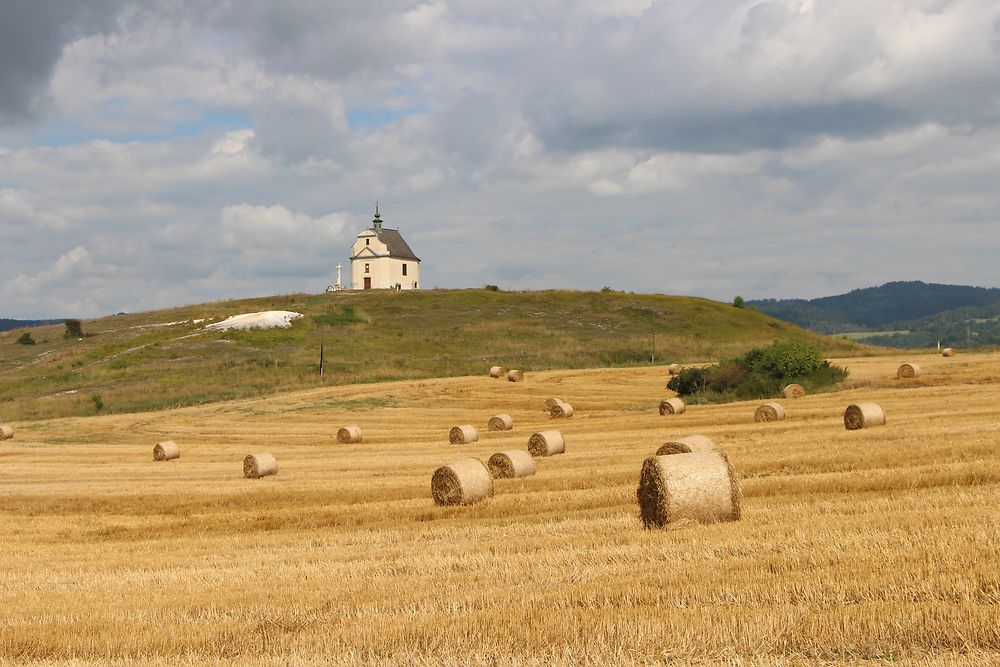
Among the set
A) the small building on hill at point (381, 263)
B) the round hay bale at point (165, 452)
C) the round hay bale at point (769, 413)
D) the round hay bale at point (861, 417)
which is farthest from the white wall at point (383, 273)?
the round hay bale at point (861, 417)

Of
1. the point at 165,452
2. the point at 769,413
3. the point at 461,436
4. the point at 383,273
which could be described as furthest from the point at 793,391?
the point at 383,273

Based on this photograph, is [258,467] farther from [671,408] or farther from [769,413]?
[671,408]

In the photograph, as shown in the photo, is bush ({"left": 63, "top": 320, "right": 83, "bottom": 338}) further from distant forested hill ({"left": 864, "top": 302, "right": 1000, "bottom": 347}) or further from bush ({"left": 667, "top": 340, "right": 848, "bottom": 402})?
distant forested hill ({"left": 864, "top": 302, "right": 1000, "bottom": 347})

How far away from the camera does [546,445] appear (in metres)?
25.8

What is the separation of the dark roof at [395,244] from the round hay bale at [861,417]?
9718 centimetres

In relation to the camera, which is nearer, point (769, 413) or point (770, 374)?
point (769, 413)

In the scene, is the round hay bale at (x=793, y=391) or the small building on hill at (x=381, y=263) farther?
the small building on hill at (x=381, y=263)

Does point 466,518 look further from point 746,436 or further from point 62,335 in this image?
point 62,335

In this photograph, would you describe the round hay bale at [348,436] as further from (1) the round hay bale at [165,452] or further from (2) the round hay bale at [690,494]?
(2) the round hay bale at [690,494]

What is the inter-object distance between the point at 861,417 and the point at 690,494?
47.1 ft

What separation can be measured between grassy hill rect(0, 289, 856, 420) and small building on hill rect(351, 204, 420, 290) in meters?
12.1

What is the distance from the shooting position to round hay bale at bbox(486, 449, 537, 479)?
67.7 ft

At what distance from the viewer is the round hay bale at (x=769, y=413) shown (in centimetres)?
3074

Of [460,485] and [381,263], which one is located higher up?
[381,263]
